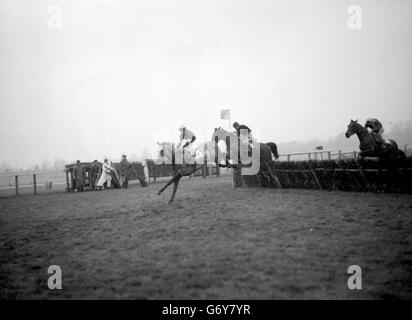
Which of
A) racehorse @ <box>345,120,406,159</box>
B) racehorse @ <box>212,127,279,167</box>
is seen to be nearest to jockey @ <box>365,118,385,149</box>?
racehorse @ <box>345,120,406,159</box>

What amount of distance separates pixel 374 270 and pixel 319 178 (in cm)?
1009

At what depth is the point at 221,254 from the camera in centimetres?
500

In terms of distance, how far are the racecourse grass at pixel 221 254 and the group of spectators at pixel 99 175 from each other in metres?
13.2

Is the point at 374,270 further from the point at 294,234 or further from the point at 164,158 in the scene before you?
the point at 164,158

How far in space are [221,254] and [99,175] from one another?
19443 millimetres

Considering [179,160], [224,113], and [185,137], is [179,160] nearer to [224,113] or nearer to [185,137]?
[185,137]

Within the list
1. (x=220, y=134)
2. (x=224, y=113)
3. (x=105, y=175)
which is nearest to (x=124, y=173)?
(x=105, y=175)

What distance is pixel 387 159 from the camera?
11141mm

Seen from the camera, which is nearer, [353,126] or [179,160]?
[179,160]

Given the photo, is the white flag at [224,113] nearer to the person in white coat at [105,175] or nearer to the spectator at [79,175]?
the person in white coat at [105,175]

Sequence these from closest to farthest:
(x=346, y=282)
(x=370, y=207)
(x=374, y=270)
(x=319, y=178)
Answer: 1. (x=346, y=282)
2. (x=374, y=270)
3. (x=370, y=207)
4. (x=319, y=178)

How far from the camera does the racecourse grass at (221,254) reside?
147 inches

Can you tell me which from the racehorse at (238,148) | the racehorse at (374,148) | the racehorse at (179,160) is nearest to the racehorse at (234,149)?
the racehorse at (238,148)
